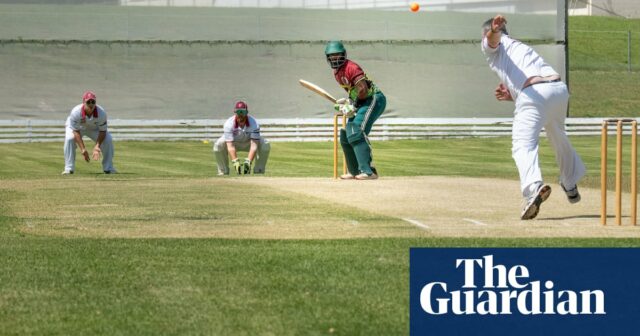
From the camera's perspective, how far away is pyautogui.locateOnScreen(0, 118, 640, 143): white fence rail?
46.4 metres

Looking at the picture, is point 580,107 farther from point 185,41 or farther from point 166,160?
point 166,160

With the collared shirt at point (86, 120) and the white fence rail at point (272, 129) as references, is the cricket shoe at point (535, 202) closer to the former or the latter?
the collared shirt at point (86, 120)

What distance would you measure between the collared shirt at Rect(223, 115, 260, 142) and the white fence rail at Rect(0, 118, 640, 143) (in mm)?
19313

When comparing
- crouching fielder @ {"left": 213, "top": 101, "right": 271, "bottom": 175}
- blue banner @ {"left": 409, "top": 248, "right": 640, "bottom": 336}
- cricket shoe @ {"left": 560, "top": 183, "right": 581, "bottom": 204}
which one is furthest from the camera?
crouching fielder @ {"left": 213, "top": 101, "right": 271, "bottom": 175}

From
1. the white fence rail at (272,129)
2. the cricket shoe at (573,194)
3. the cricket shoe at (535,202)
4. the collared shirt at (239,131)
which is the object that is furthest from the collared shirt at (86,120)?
the white fence rail at (272,129)

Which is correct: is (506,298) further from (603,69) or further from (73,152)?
(603,69)

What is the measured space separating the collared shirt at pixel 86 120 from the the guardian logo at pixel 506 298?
64.3 feet

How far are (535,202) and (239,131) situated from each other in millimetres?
14041

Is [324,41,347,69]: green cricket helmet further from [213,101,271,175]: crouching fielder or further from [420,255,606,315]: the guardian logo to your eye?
[420,255,606,315]: the guardian logo

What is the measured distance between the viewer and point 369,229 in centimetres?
1259

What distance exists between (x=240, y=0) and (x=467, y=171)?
2292cm

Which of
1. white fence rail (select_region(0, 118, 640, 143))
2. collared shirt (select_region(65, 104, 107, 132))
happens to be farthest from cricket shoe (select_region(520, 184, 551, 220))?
white fence rail (select_region(0, 118, 640, 143))

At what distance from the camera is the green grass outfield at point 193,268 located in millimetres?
7930

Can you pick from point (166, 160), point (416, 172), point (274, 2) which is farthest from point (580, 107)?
point (416, 172)
